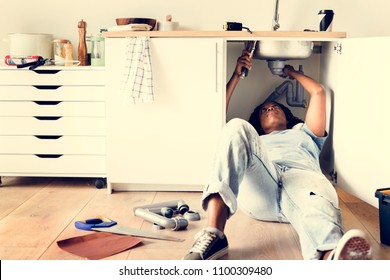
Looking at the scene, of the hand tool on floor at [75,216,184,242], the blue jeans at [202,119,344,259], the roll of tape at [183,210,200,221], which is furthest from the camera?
the roll of tape at [183,210,200,221]

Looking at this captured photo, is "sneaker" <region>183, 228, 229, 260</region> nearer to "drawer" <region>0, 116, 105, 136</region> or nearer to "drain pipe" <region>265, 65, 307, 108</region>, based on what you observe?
"drawer" <region>0, 116, 105, 136</region>

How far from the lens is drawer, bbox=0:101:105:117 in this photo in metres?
3.31

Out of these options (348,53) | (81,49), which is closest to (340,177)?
(348,53)

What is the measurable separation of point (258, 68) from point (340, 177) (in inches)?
35.0

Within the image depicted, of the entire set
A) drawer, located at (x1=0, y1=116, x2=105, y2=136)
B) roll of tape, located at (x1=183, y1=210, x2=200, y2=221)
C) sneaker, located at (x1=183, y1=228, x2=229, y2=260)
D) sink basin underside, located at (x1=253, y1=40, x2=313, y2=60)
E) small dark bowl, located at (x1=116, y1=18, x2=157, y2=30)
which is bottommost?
roll of tape, located at (x1=183, y1=210, x2=200, y2=221)

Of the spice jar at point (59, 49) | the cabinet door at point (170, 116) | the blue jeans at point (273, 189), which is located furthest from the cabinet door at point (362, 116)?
the spice jar at point (59, 49)

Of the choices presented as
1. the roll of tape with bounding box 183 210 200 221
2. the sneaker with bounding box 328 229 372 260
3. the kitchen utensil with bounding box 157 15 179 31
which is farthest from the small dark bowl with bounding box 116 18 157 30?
the sneaker with bounding box 328 229 372 260

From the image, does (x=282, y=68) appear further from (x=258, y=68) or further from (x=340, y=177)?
(x=340, y=177)

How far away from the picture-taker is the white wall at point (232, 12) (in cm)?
361

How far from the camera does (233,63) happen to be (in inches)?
146

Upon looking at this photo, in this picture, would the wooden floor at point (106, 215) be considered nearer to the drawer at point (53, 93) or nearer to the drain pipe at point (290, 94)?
A: the drawer at point (53, 93)

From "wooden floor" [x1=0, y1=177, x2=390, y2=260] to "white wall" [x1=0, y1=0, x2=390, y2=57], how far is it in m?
0.94

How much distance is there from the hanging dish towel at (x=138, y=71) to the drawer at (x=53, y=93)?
0.22 metres

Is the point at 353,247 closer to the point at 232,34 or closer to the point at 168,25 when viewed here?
the point at 232,34
